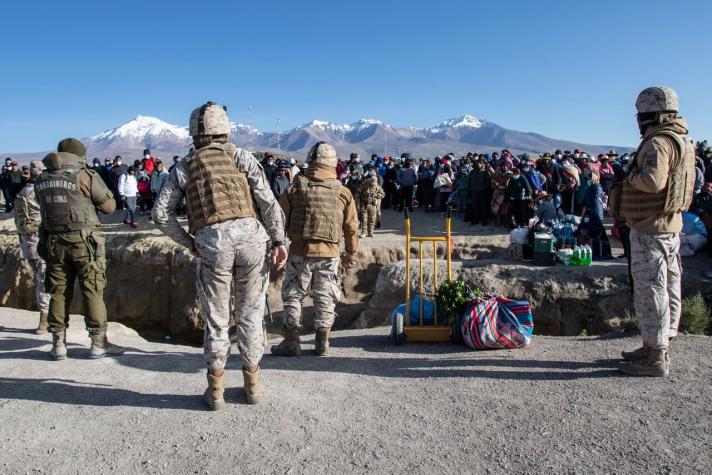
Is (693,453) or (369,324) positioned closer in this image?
(693,453)

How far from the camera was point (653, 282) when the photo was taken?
4.45 meters

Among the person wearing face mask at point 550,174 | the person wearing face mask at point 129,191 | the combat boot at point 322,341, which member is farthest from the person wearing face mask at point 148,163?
the combat boot at point 322,341

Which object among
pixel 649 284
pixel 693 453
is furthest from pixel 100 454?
pixel 649 284

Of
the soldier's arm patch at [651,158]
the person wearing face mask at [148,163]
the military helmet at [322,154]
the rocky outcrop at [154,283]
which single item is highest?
the person wearing face mask at [148,163]

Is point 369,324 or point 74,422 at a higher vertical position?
point 74,422

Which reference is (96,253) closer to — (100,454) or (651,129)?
(100,454)

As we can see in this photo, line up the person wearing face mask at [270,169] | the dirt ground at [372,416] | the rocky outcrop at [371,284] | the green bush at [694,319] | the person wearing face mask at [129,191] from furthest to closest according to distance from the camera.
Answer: the person wearing face mask at [129,191], the person wearing face mask at [270,169], the rocky outcrop at [371,284], the green bush at [694,319], the dirt ground at [372,416]

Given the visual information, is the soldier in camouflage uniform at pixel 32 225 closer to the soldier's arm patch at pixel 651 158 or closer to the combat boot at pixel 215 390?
the combat boot at pixel 215 390

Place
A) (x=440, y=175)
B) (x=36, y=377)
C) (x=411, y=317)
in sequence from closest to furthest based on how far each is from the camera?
(x=36, y=377)
(x=411, y=317)
(x=440, y=175)

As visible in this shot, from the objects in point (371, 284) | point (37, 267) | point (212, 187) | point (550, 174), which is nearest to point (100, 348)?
point (37, 267)

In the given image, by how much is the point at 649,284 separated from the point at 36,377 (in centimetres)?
544

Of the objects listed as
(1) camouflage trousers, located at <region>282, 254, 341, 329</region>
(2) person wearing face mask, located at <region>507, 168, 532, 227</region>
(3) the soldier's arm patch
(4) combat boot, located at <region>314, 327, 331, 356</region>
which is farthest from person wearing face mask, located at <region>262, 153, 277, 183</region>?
(3) the soldier's arm patch

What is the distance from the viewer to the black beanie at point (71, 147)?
217 inches

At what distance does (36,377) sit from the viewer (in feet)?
16.3
